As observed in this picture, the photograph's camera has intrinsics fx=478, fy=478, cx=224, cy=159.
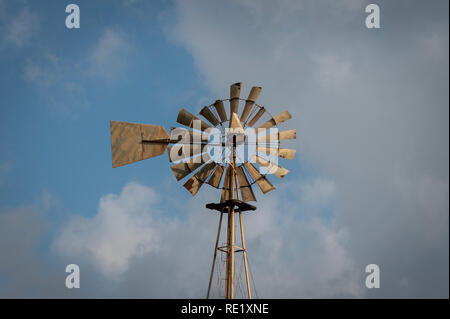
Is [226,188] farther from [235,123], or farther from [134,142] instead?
[134,142]

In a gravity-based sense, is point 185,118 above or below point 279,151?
above

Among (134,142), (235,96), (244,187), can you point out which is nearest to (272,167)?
(244,187)

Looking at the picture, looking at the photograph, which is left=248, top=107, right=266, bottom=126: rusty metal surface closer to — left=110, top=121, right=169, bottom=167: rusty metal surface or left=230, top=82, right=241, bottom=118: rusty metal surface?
left=230, top=82, right=241, bottom=118: rusty metal surface

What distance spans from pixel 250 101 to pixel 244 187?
298cm

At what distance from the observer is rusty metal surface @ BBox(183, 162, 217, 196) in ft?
50.6

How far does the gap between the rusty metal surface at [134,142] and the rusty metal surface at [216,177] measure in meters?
1.85

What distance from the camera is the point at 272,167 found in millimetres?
15938

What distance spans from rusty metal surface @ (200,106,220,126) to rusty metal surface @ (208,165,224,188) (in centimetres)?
149

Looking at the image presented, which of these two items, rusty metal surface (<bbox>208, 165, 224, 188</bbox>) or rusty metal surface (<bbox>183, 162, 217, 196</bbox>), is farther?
rusty metal surface (<bbox>208, 165, 224, 188</bbox>)

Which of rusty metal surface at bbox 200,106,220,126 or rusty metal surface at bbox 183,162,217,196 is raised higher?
rusty metal surface at bbox 200,106,220,126

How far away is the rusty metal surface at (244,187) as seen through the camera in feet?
52.0

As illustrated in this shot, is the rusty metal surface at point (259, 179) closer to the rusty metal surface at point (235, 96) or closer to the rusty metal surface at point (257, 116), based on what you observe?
the rusty metal surface at point (257, 116)
